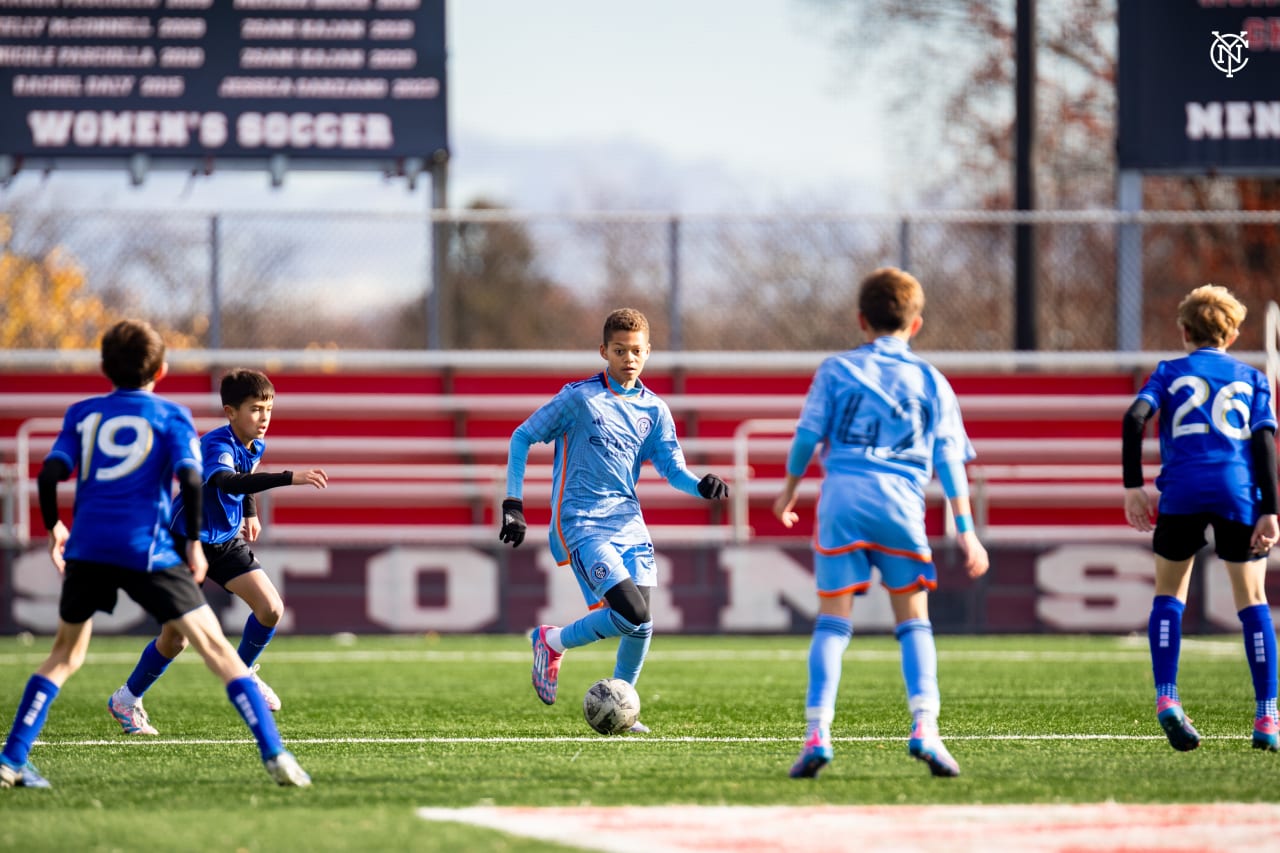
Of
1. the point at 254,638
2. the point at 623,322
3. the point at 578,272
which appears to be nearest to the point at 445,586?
the point at 578,272

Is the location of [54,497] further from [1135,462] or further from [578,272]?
[578,272]

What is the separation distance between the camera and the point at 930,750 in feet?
19.3

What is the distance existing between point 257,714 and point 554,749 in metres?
1.68

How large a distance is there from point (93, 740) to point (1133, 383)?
12.8 metres

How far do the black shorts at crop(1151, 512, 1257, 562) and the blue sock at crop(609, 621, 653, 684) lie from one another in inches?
89.7

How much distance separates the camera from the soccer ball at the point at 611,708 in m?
7.55

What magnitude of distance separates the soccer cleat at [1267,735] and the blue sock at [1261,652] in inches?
1.3

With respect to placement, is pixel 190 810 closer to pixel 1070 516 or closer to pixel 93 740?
pixel 93 740

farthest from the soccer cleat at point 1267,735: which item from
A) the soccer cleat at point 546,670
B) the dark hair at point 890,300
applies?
the soccer cleat at point 546,670

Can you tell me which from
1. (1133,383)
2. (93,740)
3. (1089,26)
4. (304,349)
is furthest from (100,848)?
(1089,26)

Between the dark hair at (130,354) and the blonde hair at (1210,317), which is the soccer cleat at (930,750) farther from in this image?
the dark hair at (130,354)

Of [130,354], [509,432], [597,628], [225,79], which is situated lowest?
[597,628]

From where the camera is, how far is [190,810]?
212 inches

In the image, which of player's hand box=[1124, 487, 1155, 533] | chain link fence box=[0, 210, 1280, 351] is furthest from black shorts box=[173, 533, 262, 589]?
chain link fence box=[0, 210, 1280, 351]
